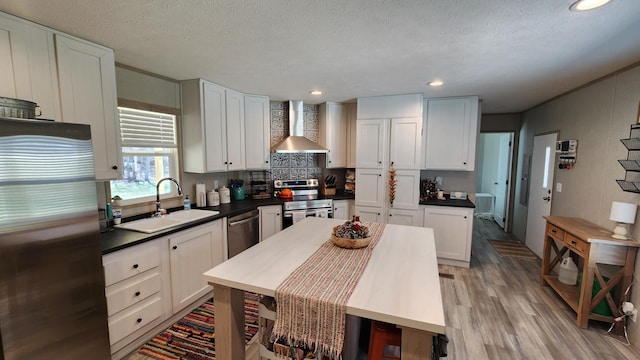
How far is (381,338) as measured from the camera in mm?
1442

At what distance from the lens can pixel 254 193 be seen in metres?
4.03

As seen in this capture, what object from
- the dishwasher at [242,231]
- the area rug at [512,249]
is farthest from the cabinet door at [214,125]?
the area rug at [512,249]

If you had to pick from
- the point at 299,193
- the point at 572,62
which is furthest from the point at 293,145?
the point at 572,62

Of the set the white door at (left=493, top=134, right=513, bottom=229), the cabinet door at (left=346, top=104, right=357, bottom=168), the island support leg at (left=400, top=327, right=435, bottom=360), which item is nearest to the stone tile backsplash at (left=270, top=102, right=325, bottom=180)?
the cabinet door at (left=346, top=104, right=357, bottom=168)

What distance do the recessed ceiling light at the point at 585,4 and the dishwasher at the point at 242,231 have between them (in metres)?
3.21

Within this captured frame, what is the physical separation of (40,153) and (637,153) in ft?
13.9

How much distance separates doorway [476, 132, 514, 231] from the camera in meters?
5.36

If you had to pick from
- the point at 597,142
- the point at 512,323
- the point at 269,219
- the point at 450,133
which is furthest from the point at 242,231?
the point at 597,142

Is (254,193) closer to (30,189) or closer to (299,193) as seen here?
(299,193)

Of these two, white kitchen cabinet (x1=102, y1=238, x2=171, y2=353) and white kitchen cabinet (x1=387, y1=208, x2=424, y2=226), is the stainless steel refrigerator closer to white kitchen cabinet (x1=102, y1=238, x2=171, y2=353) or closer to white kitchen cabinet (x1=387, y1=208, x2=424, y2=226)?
white kitchen cabinet (x1=102, y1=238, x2=171, y2=353)

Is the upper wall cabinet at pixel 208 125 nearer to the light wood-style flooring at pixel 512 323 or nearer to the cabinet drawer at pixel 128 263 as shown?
the cabinet drawer at pixel 128 263

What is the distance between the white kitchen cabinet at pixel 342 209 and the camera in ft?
13.3

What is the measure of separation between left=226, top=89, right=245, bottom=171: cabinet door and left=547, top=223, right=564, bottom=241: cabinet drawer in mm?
3811

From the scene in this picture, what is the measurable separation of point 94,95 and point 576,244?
4.40 meters
